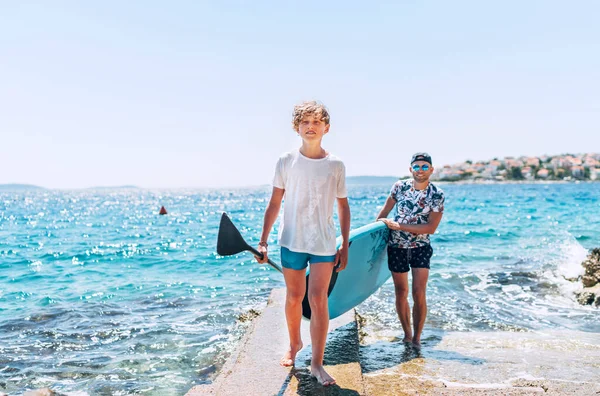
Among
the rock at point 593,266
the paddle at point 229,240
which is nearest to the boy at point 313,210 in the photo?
the paddle at point 229,240

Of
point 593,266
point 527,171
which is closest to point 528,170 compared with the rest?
point 527,171

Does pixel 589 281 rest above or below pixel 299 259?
below

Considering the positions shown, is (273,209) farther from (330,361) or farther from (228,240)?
(330,361)

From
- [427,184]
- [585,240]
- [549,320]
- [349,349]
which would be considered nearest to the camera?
[349,349]

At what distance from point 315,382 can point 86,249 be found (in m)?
18.7

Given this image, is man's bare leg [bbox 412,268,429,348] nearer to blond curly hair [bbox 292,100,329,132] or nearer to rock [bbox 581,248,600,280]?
blond curly hair [bbox 292,100,329,132]

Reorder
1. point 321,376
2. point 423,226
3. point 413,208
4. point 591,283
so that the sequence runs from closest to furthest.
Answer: point 321,376
point 423,226
point 413,208
point 591,283

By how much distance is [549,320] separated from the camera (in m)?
7.42

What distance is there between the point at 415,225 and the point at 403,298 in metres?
0.81

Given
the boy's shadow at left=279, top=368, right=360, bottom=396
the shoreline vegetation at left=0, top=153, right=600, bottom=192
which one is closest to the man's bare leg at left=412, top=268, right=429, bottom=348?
the boy's shadow at left=279, top=368, right=360, bottom=396

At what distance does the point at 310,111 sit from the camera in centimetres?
360

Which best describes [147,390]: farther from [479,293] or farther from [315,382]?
[479,293]

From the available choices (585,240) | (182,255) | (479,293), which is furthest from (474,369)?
(585,240)

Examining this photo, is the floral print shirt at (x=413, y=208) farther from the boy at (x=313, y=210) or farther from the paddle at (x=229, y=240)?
the paddle at (x=229, y=240)
